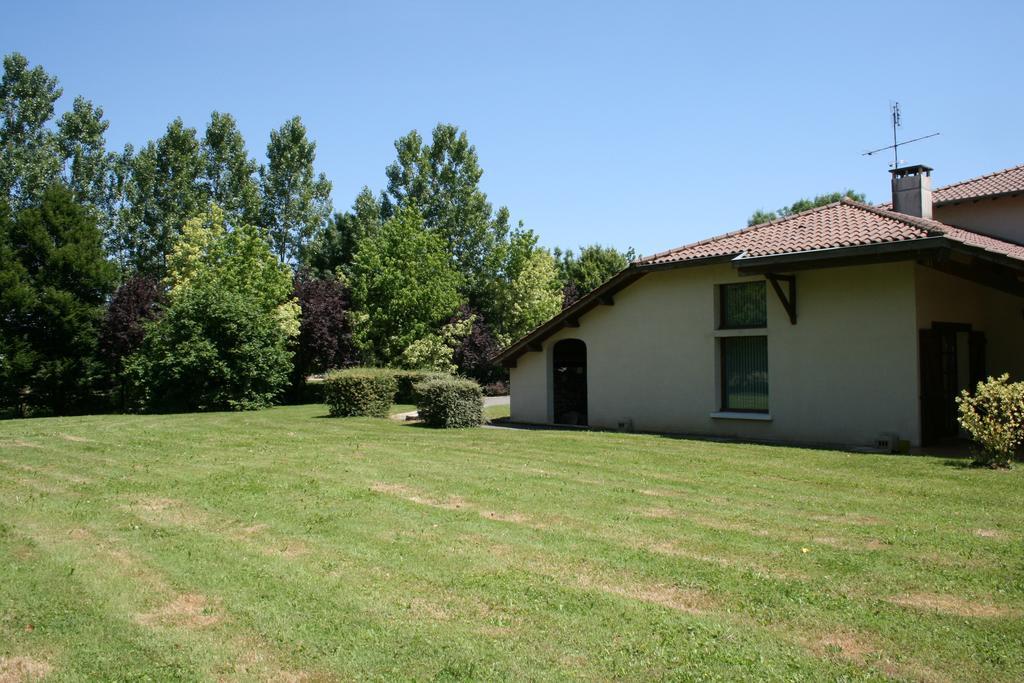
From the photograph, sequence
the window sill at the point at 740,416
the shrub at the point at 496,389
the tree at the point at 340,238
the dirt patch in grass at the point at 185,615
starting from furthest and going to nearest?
the tree at the point at 340,238 → the shrub at the point at 496,389 → the window sill at the point at 740,416 → the dirt patch in grass at the point at 185,615

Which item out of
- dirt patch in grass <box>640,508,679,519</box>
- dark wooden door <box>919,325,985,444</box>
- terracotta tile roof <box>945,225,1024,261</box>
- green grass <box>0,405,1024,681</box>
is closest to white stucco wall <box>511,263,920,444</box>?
dark wooden door <box>919,325,985,444</box>

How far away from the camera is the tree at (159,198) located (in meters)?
46.8

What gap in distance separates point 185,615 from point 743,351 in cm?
1363

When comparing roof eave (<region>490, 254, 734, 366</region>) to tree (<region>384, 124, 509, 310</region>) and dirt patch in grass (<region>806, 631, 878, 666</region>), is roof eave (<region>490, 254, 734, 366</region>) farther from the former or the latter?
tree (<region>384, 124, 509, 310</region>)

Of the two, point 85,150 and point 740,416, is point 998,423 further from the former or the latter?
point 85,150

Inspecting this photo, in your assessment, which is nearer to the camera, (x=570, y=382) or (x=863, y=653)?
(x=863, y=653)

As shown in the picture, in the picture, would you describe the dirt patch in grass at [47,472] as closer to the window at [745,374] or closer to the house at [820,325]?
the house at [820,325]

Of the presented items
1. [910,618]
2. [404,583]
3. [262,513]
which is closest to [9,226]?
[262,513]

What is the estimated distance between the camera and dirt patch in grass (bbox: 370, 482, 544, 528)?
821 centimetres

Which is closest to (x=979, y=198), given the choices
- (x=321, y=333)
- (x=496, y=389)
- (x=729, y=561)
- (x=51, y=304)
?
(x=729, y=561)

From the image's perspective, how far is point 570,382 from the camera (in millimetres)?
21000

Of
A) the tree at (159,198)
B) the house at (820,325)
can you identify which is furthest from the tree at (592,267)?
the house at (820,325)

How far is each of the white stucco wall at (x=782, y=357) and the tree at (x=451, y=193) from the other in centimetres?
2877

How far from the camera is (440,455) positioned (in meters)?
13.2
